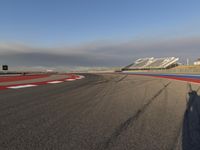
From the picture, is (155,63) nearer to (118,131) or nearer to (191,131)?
(191,131)

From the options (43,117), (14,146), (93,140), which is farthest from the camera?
(43,117)

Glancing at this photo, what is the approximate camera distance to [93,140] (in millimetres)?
3240

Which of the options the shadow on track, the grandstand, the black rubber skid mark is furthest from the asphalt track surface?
the grandstand

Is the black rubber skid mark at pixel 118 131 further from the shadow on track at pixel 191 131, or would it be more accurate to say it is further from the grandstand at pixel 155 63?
the grandstand at pixel 155 63

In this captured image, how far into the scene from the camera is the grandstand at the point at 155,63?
4222 inches

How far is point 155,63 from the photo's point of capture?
116 m

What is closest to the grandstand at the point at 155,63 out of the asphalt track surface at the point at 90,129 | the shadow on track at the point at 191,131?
the shadow on track at the point at 191,131

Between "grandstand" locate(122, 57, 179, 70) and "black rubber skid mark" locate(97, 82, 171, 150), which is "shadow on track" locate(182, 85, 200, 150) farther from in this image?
"grandstand" locate(122, 57, 179, 70)

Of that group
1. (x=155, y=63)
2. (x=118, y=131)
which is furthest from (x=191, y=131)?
(x=155, y=63)

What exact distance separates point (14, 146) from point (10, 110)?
2.69 m

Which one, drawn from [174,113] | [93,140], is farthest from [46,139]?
[174,113]

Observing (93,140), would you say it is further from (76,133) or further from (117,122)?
(117,122)

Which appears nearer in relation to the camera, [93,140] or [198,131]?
[93,140]

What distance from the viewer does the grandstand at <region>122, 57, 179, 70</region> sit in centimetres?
10725
